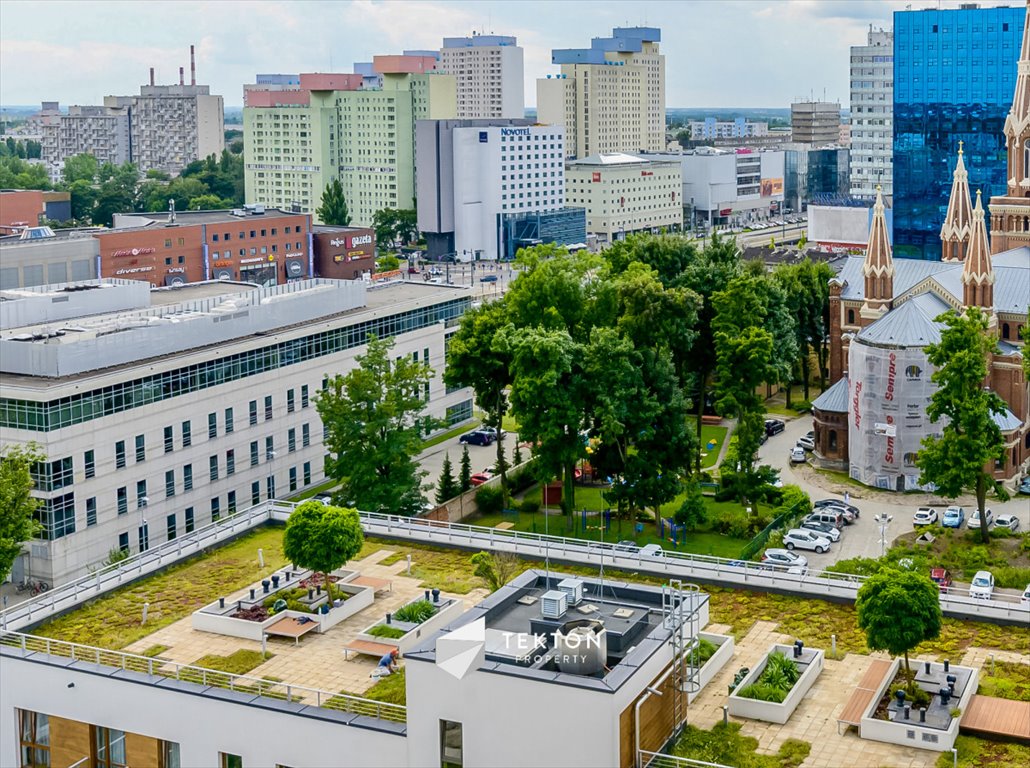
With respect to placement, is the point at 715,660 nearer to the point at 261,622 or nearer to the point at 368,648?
the point at 368,648

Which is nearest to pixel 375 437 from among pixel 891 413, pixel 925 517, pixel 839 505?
pixel 839 505

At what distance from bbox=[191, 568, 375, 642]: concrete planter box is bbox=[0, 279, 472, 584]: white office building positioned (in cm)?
2479

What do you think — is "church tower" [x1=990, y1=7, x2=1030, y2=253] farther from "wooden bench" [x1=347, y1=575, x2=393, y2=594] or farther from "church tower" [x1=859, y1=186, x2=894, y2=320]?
"wooden bench" [x1=347, y1=575, x2=393, y2=594]

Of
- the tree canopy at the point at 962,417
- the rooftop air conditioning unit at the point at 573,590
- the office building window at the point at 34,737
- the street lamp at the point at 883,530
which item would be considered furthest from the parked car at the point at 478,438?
the rooftop air conditioning unit at the point at 573,590

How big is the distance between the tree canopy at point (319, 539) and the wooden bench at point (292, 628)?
175 centimetres

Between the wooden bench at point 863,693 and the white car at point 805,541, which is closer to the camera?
the wooden bench at point 863,693

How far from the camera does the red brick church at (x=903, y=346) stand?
80188 millimetres

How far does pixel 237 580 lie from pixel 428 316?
4823cm

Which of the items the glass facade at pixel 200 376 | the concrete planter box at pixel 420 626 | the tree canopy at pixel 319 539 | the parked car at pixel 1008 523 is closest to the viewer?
the concrete planter box at pixel 420 626

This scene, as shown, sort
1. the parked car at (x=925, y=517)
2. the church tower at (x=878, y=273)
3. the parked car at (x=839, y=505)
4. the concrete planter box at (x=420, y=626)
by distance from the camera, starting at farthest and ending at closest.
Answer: the church tower at (x=878, y=273)
the parked car at (x=839, y=505)
the parked car at (x=925, y=517)
the concrete planter box at (x=420, y=626)

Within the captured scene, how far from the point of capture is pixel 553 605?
33438 mm

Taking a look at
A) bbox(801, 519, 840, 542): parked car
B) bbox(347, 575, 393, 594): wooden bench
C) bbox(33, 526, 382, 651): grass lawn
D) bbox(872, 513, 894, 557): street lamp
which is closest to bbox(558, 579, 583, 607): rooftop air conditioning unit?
bbox(347, 575, 393, 594): wooden bench

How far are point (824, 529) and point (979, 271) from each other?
21701 millimetres

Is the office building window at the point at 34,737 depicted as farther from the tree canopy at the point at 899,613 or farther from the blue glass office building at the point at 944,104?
the blue glass office building at the point at 944,104
